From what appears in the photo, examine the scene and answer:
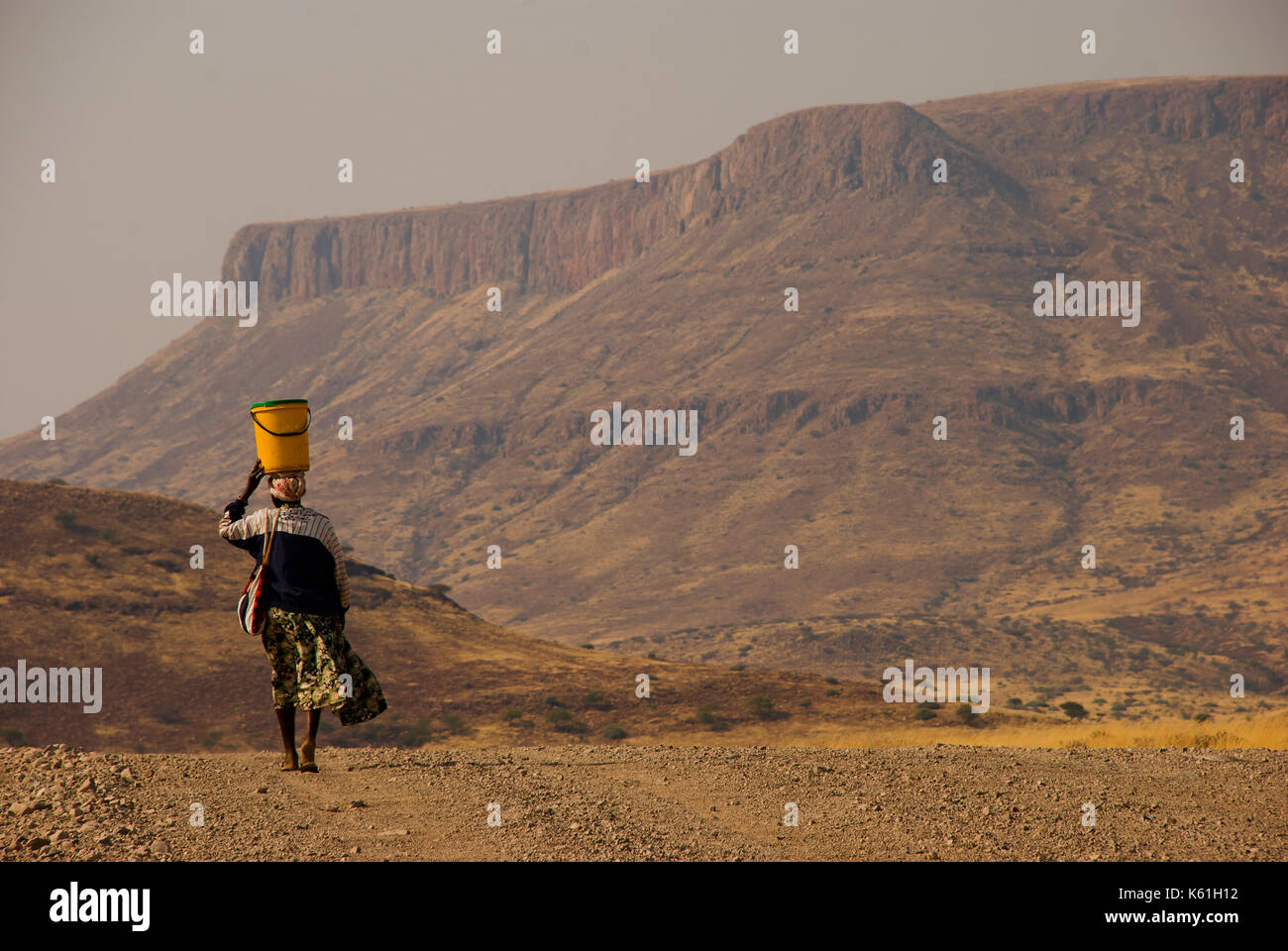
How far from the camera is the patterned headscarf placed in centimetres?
1073

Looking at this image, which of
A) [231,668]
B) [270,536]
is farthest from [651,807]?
[231,668]

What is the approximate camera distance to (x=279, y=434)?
10.5m

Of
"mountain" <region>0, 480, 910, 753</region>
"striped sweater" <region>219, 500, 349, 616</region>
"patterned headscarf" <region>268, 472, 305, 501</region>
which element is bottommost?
"mountain" <region>0, 480, 910, 753</region>

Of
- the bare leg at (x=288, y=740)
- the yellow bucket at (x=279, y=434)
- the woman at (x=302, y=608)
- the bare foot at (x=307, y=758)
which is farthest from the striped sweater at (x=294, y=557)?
the bare foot at (x=307, y=758)

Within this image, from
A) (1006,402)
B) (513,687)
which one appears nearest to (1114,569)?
(1006,402)

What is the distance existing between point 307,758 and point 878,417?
367ft

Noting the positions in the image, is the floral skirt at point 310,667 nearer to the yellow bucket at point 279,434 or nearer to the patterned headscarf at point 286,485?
the patterned headscarf at point 286,485

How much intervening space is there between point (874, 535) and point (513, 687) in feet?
228

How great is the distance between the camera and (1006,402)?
11875 centimetres

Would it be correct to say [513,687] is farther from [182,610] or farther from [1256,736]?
[1256,736]

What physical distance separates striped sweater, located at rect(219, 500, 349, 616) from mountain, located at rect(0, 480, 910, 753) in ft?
66.5

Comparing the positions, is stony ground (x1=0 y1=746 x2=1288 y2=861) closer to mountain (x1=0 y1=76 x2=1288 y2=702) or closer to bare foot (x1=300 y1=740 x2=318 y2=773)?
bare foot (x1=300 y1=740 x2=318 y2=773)

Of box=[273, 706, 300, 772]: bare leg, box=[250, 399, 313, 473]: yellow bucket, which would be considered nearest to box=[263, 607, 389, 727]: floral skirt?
box=[273, 706, 300, 772]: bare leg

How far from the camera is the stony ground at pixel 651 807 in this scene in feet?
27.0
